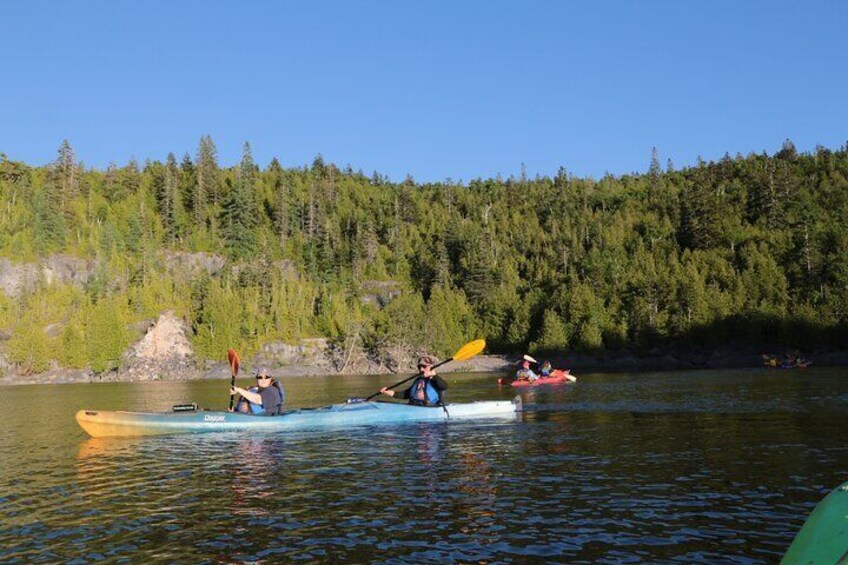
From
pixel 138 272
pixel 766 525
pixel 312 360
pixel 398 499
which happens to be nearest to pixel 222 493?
pixel 398 499

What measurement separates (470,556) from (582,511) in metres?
3.72

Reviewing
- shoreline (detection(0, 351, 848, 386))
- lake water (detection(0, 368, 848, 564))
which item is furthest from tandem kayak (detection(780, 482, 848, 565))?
shoreline (detection(0, 351, 848, 386))

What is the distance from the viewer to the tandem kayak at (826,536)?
5.64 metres

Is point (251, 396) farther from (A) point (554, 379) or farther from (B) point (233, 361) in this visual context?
(A) point (554, 379)

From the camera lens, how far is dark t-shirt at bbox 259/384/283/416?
28827 mm

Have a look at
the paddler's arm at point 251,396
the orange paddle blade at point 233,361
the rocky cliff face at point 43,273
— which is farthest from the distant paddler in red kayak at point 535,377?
the rocky cliff face at point 43,273

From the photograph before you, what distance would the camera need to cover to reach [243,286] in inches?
5797

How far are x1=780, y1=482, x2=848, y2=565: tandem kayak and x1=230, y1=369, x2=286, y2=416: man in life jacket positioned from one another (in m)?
24.0

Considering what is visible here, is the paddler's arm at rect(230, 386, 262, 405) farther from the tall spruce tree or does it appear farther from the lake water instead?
the tall spruce tree

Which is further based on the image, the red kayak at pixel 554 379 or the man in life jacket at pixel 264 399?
the red kayak at pixel 554 379

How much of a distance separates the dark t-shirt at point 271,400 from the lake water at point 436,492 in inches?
60.4

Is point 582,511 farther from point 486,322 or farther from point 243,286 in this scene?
point 243,286

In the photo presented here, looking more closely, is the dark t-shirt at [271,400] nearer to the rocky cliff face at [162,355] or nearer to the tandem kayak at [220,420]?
the tandem kayak at [220,420]

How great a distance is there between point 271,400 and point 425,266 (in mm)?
140935
